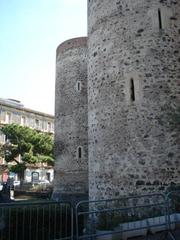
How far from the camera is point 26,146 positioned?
3547 centimetres

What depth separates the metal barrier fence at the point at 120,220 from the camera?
22.2 feet

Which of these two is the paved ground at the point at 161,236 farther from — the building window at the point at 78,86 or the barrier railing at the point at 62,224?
the building window at the point at 78,86

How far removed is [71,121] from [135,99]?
961 cm

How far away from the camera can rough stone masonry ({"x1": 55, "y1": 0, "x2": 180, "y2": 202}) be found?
34.8ft

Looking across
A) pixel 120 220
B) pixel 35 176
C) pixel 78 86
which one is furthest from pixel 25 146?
pixel 120 220

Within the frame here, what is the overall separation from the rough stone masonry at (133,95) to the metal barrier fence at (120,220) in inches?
28.2

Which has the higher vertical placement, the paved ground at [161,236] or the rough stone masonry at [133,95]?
the rough stone masonry at [133,95]

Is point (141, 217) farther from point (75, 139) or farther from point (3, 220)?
point (75, 139)

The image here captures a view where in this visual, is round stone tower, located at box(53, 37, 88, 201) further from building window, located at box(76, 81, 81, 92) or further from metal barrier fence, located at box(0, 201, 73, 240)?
metal barrier fence, located at box(0, 201, 73, 240)

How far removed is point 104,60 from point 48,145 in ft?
86.4

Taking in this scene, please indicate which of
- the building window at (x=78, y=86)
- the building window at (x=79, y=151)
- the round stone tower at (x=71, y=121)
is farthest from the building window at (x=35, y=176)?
the building window at (x=78, y=86)

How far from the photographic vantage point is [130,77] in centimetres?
1143

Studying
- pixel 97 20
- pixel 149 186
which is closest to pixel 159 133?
pixel 149 186

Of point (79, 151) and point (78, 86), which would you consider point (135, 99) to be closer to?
point (79, 151)
